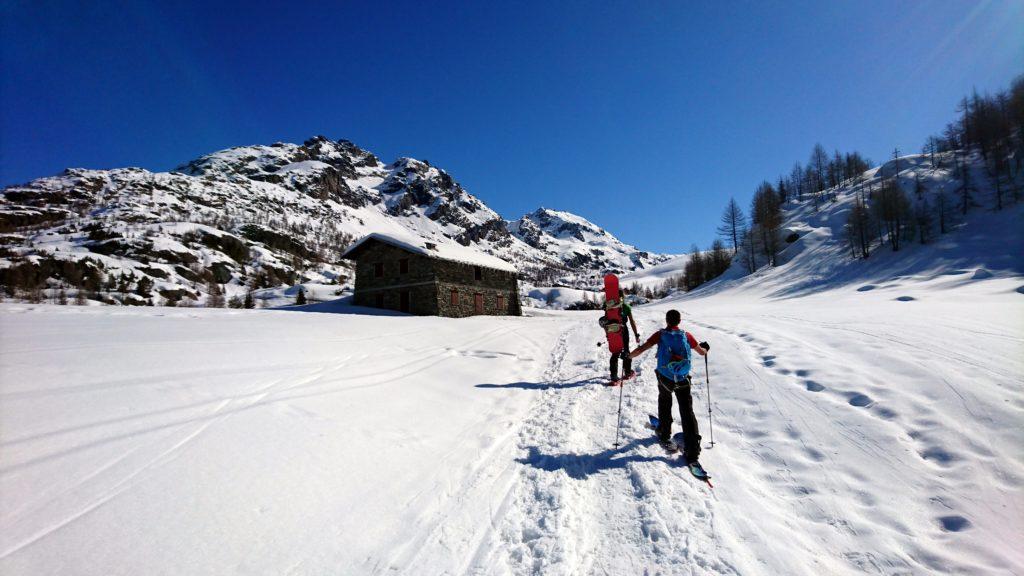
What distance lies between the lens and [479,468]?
4.54 m

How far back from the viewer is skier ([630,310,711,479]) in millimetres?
4539

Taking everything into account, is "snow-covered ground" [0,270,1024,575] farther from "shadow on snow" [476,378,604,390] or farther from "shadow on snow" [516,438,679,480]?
"shadow on snow" [476,378,604,390]

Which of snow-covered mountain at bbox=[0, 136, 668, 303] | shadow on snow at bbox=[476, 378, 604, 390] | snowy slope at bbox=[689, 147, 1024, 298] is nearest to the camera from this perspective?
shadow on snow at bbox=[476, 378, 604, 390]

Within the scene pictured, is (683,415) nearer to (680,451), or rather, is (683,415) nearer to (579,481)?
(680,451)

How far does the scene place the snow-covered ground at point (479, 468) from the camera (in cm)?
282

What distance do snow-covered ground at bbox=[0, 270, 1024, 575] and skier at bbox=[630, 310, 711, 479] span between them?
1.08ft

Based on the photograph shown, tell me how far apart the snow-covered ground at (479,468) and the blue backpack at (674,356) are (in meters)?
1.10

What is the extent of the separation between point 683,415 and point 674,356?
0.77 m

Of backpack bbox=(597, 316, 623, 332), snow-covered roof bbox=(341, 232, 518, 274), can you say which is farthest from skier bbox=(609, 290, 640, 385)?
snow-covered roof bbox=(341, 232, 518, 274)

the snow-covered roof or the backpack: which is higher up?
the snow-covered roof

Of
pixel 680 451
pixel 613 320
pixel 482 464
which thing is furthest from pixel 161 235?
pixel 680 451

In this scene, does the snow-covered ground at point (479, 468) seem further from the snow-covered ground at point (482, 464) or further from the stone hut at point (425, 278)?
the stone hut at point (425, 278)

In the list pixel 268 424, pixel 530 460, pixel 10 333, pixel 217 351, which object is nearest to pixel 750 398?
pixel 530 460

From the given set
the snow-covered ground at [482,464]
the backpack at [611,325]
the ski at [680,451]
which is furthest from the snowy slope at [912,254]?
the ski at [680,451]
